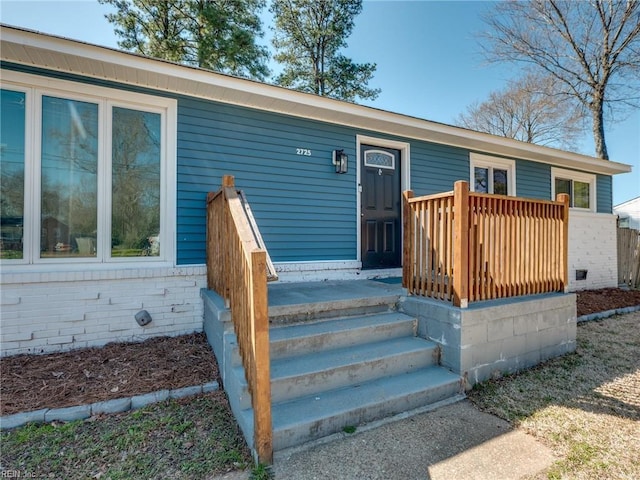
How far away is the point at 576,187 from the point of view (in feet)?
26.3

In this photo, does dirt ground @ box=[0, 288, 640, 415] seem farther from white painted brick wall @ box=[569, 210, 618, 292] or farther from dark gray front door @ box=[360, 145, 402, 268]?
white painted brick wall @ box=[569, 210, 618, 292]

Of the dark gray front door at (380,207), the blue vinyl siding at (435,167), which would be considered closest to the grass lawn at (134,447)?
the dark gray front door at (380,207)

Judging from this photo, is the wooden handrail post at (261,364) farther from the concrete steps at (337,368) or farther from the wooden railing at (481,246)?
the wooden railing at (481,246)

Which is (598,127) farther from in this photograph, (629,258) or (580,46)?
(629,258)

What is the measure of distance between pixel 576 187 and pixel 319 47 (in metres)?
9.82

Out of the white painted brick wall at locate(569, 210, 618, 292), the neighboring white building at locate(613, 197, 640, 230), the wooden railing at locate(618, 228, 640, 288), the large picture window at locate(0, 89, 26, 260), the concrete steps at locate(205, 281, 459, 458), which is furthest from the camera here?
the neighboring white building at locate(613, 197, 640, 230)

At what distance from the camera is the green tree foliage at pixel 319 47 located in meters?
11.9

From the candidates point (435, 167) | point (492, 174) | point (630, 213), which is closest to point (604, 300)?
point (492, 174)

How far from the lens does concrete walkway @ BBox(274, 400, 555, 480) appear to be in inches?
73.9

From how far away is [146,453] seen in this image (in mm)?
2053

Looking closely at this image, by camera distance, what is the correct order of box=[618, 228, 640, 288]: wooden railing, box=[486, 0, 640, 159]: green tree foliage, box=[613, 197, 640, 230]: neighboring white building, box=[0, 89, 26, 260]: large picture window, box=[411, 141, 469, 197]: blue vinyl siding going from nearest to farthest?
box=[0, 89, 26, 260]: large picture window → box=[411, 141, 469, 197]: blue vinyl siding → box=[618, 228, 640, 288]: wooden railing → box=[486, 0, 640, 159]: green tree foliage → box=[613, 197, 640, 230]: neighboring white building

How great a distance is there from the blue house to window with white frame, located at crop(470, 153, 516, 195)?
1.37 m

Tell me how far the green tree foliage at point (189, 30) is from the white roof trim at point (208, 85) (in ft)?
23.7

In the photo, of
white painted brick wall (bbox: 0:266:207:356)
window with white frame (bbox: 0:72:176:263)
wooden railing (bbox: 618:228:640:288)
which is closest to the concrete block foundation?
white painted brick wall (bbox: 0:266:207:356)
